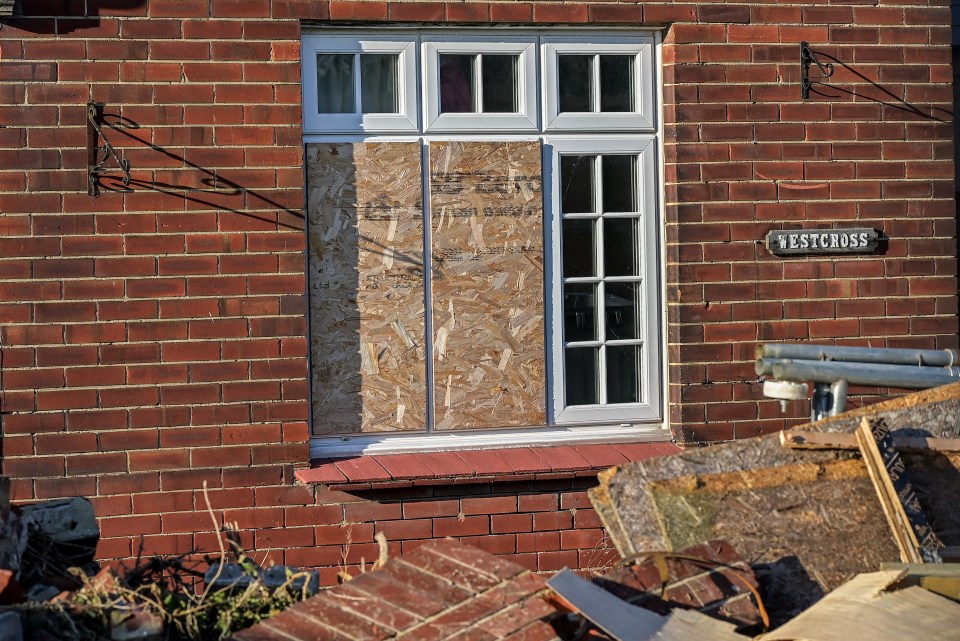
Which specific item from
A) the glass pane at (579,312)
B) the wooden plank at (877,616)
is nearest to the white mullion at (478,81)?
the glass pane at (579,312)

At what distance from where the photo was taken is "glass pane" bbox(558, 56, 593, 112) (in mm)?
6918

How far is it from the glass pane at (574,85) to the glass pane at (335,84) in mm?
1134

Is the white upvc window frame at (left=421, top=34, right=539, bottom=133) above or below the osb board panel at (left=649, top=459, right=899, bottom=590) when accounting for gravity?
above

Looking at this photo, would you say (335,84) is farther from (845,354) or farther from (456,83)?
(845,354)

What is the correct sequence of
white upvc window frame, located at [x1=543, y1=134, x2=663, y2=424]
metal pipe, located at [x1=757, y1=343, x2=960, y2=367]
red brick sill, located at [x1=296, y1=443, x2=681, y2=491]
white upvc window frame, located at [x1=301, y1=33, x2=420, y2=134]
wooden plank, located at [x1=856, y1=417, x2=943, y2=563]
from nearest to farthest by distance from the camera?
wooden plank, located at [x1=856, y1=417, x2=943, y2=563], metal pipe, located at [x1=757, y1=343, x2=960, y2=367], red brick sill, located at [x1=296, y1=443, x2=681, y2=491], white upvc window frame, located at [x1=301, y1=33, x2=420, y2=134], white upvc window frame, located at [x1=543, y1=134, x2=663, y2=424]

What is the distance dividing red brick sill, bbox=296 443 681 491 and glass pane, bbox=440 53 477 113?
1.84m

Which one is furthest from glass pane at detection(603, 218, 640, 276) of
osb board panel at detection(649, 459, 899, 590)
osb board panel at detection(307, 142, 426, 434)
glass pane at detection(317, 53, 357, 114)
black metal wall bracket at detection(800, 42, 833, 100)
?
osb board panel at detection(649, 459, 899, 590)

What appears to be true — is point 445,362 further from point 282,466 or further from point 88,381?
point 88,381

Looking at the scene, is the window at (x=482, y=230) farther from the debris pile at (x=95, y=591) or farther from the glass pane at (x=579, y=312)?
the debris pile at (x=95, y=591)

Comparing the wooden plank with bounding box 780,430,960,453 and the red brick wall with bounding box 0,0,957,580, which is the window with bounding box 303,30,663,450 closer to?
the red brick wall with bounding box 0,0,957,580

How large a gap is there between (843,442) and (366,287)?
8.83ft

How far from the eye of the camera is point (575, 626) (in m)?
4.18

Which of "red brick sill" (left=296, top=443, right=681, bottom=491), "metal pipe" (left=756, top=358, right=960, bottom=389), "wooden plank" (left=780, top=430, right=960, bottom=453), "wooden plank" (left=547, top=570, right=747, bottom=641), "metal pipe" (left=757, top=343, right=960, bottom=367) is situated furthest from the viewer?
"red brick sill" (left=296, top=443, right=681, bottom=491)

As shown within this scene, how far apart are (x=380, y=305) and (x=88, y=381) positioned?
152 cm
